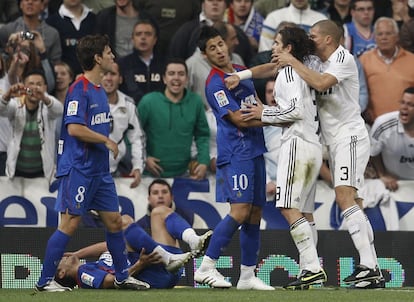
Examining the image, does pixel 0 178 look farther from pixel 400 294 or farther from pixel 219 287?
pixel 400 294

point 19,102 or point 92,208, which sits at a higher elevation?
point 19,102

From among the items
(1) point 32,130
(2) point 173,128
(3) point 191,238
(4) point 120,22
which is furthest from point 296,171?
(4) point 120,22

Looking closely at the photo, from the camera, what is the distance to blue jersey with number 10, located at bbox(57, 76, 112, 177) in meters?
11.1

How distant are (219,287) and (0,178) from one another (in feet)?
13.0

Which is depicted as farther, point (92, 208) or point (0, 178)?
point (0, 178)

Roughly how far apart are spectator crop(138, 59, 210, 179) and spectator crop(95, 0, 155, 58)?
1.34 m

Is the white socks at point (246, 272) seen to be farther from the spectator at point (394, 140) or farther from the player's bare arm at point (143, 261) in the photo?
the spectator at point (394, 140)

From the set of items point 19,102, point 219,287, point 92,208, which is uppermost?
point 19,102

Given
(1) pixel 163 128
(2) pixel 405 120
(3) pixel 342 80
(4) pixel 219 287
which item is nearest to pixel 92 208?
(4) pixel 219 287

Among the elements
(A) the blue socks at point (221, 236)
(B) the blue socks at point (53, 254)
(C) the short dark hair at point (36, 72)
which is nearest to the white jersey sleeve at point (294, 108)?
(A) the blue socks at point (221, 236)

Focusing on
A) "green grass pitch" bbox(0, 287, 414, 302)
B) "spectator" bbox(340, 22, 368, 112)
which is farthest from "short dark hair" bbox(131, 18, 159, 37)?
"green grass pitch" bbox(0, 287, 414, 302)

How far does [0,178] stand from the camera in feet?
47.1

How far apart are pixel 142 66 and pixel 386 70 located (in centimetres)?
309

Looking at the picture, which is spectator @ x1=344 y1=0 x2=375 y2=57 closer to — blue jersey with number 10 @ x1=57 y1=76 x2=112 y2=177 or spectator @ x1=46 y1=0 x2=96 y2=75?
spectator @ x1=46 y1=0 x2=96 y2=75
